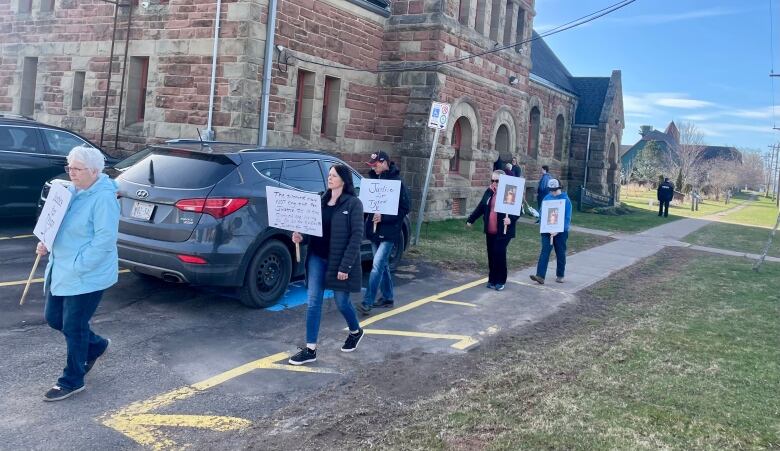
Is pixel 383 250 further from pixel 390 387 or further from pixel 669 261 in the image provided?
pixel 669 261

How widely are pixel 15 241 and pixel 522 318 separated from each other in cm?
751

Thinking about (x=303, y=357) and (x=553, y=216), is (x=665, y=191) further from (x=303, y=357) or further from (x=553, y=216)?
(x=303, y=357)

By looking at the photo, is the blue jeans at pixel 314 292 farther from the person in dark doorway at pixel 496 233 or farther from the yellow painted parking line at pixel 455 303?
the person in dark doorway at pixel 496 233

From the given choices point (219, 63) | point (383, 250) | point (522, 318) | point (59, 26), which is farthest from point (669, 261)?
point (59, 26)

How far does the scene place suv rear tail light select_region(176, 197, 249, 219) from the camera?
649 cm

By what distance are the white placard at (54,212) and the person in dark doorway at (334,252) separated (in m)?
1.90

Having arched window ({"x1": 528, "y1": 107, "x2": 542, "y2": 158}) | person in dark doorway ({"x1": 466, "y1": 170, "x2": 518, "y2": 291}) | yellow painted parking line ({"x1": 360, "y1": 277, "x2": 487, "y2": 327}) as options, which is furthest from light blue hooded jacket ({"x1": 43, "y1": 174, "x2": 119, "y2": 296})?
arched window ({"x1": 528, "y1": 107, "x2": 542, "y2": 158})

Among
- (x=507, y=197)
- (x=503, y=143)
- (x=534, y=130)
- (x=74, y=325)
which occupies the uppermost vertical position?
(x=534, y=130)

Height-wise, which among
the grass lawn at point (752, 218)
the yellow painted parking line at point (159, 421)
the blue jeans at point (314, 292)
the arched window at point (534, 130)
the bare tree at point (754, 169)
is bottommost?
the yellow painted parking line at point (159, 421)

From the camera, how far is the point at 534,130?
27.6 metres

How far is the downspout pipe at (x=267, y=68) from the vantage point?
41.0ft

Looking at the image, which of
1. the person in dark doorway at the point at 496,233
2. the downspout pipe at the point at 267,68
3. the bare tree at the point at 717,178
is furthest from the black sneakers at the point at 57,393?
the bare tree at the point at 717,178

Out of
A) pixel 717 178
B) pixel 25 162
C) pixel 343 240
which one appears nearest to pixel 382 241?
pixel 343 240

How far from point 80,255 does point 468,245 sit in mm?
9909
